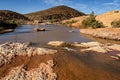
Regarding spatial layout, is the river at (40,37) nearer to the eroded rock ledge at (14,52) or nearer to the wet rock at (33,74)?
the eroded rock ledge at (14,52)

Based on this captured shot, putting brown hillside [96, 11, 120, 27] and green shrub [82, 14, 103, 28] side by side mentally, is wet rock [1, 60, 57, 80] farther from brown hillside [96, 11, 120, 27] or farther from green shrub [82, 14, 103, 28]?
brown hillside [96, 11, 120, 27]

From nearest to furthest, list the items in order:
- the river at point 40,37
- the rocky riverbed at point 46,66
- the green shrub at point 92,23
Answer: the rocky riverbed at point 46,66
the river at point 40,37
the green shrub at point 92,23

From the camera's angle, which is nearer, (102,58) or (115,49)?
(102,58)

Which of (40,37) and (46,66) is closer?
(46,66)

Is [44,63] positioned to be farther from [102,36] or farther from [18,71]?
[102,36]

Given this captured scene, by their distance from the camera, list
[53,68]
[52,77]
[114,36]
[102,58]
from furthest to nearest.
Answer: [114,36] → [102,58] → [53,68] → [52,77]

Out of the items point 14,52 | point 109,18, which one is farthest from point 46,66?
point 109,18

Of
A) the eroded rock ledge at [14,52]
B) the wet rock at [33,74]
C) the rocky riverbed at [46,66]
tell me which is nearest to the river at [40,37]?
the eroded rock ledge at [14,52]

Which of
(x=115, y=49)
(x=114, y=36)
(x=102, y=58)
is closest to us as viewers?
(x=102, y=58)

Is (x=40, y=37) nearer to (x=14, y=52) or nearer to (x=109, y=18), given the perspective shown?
(x=14, y=52)

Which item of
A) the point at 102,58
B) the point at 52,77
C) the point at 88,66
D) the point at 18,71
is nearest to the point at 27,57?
the point at 18,71

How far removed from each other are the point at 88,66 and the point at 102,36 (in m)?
29.3

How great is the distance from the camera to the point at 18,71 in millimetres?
15742

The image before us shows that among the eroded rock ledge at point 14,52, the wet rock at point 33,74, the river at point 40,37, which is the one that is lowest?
the river at point 40,37
